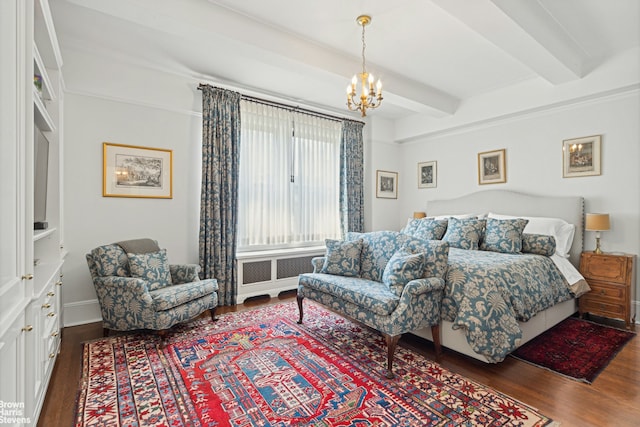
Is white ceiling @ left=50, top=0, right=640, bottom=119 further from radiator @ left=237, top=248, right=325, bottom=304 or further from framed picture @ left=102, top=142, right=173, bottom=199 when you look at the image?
radiator @ left=237, top=248, right=325, bottom=304

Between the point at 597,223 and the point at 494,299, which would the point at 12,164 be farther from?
the point at 597,223

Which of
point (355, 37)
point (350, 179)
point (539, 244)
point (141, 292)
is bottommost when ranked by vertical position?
point (141, 292)

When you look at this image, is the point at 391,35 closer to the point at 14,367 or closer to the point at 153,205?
the point at 153,205

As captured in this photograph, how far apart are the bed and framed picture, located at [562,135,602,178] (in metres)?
0.35

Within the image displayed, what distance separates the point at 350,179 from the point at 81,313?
156 inches

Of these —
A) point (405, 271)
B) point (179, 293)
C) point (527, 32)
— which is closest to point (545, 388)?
point (405, 271)

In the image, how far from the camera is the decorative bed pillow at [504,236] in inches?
139

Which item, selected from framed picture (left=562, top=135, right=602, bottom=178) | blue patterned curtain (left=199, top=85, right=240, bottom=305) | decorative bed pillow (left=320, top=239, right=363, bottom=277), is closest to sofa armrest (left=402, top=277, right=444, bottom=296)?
decorative bed pillow (left=320, top=239, right=363, bottom=277)

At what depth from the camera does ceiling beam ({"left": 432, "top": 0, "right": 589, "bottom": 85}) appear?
238 centimetres

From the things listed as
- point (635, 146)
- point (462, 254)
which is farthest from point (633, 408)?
point (635, 146)

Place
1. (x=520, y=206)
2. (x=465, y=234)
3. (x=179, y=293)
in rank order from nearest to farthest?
(x=179, y=293), (x=465, y=234), (x=520, y=206)

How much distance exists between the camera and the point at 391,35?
10.1 ft

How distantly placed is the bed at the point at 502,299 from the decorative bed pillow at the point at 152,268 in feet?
8.14

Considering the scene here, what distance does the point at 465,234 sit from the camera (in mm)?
3787
